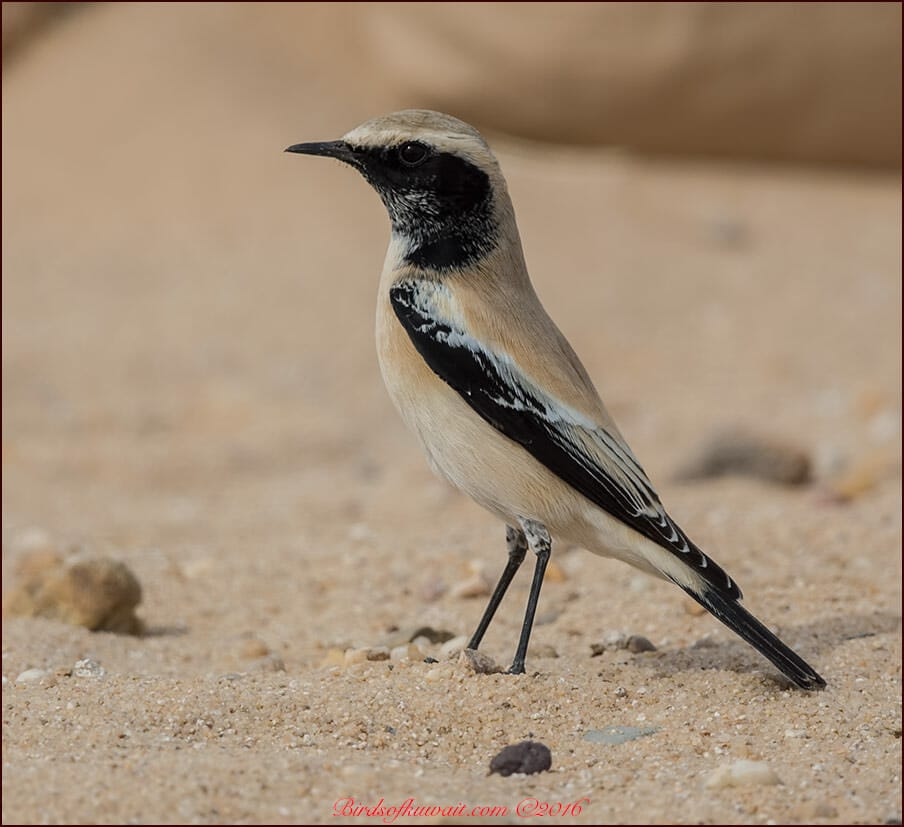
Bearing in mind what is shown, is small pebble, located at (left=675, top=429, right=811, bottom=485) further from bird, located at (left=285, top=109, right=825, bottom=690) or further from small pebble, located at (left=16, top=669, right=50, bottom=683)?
small pebble, located at (left=16, top=669, right=50, bottom=683)

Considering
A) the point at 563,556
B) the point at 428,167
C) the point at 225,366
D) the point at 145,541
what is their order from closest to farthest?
the point at 428,167
the point at 563,556
the point at 145,541
the point at 225,366

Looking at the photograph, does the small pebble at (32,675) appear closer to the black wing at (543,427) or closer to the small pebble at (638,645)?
the black wing at (543,427)

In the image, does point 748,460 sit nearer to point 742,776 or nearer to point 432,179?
point 432,179

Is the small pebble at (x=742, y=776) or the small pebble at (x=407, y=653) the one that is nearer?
the small pebble at (x=742, y=776)

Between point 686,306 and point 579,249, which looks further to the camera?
point 579,249

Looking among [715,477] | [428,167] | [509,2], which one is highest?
[509,2]

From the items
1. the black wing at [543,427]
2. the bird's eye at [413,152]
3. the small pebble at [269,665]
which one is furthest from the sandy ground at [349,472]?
the bird's eye at [413,152]

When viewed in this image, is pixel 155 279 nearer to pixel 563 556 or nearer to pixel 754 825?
pixel 563 556

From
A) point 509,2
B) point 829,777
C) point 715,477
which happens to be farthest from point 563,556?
point 509,2

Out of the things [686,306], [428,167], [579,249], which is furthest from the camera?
[579,249]
